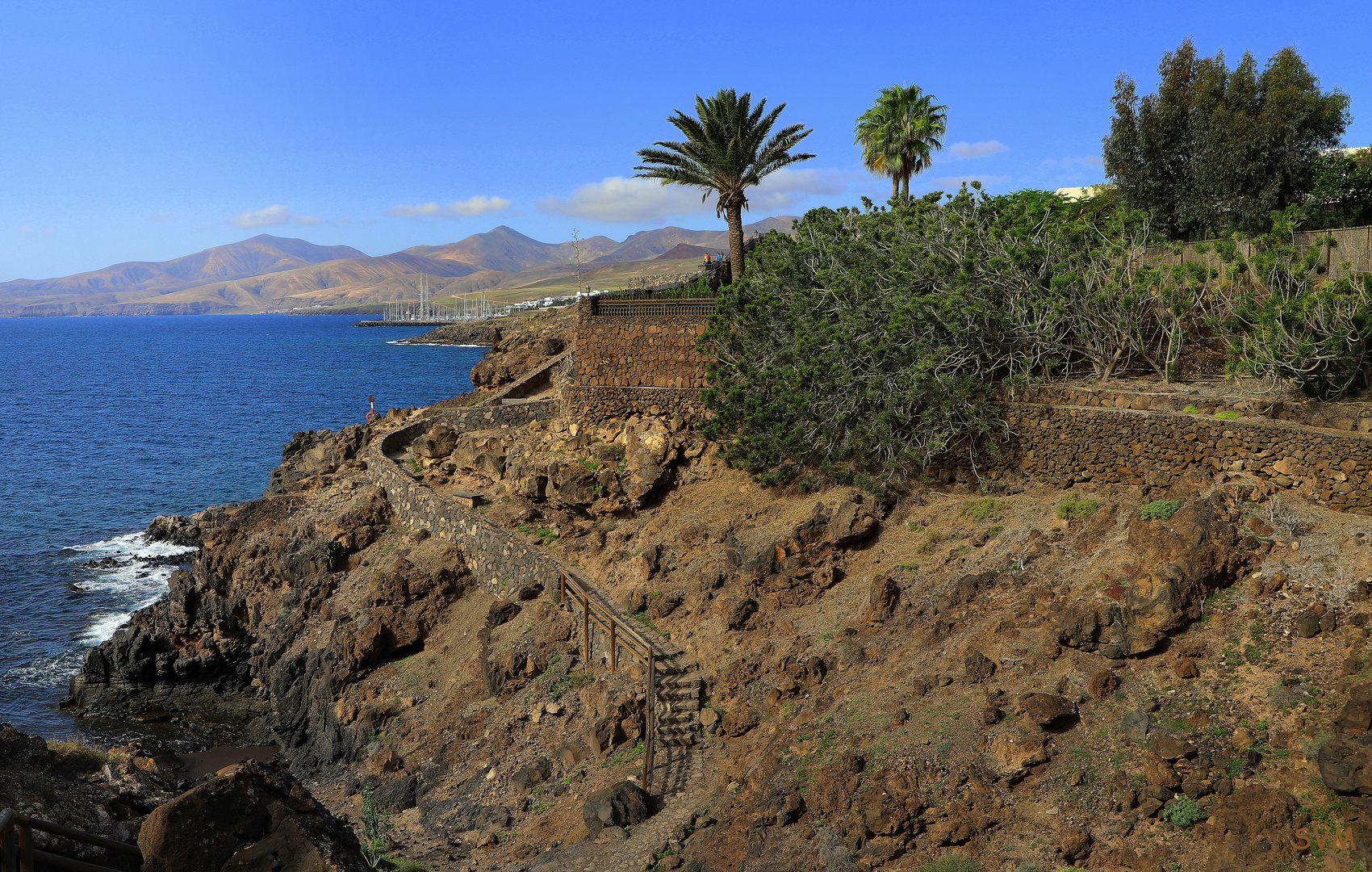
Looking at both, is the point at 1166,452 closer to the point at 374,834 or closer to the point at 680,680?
the point at 680,680

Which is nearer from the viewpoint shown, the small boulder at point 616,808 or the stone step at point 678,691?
the small boulder at point 616,808

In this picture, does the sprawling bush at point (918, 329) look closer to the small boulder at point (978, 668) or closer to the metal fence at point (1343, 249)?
the metal fence at point (1343, 249)

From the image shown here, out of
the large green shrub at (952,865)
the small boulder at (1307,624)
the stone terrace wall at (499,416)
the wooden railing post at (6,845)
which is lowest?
the large green shrub at (952,865)

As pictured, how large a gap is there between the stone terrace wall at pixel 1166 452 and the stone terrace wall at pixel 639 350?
29.9 feet

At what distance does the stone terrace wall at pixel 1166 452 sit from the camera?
48.1 ft

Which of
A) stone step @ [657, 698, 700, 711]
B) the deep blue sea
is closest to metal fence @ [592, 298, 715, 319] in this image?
stone step @ [657, 698, 700, 711]

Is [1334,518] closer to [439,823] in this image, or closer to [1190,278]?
[1190,278]

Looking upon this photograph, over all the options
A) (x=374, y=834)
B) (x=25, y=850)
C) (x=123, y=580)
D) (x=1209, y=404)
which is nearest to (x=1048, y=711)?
(x=1209, y=404)

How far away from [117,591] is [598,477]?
72.2ft

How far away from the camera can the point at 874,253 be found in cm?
2305

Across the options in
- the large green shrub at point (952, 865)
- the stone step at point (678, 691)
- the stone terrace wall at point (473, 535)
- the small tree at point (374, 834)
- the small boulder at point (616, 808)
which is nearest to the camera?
the large green shrub at point (952, 865)

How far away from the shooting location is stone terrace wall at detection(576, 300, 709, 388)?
87.2 feet

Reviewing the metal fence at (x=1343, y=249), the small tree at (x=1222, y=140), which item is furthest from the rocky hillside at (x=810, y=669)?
the small tree at (x=1222, y=140)

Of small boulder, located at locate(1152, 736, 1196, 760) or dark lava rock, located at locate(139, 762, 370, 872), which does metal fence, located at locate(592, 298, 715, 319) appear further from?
dark lava rock, located at locate(139, 762, 370, 872)
